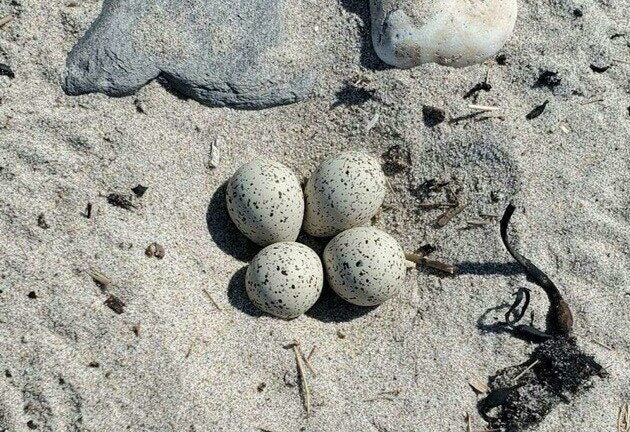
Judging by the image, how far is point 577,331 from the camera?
97.1 inches

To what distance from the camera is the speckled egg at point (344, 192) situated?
7.86 feet

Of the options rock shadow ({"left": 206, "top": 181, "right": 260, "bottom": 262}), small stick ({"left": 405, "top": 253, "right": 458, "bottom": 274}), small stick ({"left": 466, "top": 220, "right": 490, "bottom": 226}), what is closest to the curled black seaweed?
small stick ({"left": 466, "top": 220, "right": 490, "bottom": 226})

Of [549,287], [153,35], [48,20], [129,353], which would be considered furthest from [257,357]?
[48,20]

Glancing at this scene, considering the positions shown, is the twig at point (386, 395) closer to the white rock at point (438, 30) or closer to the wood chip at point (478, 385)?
the wood chip at point (478, 385)

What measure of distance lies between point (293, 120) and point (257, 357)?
928 mm

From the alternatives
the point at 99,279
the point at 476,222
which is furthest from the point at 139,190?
the point at 476,222

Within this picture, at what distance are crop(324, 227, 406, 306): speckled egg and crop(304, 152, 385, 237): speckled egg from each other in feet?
0.23

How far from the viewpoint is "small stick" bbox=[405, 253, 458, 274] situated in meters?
2.54

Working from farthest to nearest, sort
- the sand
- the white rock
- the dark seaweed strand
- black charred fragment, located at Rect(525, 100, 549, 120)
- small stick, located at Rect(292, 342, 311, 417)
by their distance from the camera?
1. black charred fragment, located at Rect(525, 100, 549, 120)
2. the white rock
3. the dark seaweed strand
4. small stick, located at Rect(292, 342, 311, 417)
5. the sand

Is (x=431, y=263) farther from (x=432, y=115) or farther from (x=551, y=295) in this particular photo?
(x=432, y=115)

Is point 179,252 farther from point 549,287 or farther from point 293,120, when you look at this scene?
point 549,287

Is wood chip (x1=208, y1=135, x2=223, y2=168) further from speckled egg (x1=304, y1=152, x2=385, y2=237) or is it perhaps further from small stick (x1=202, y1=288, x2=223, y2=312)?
small stick (x1=202, y1=288, x2=223, y2=312)

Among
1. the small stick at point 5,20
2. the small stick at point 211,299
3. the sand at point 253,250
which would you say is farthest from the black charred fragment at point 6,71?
the small stick at point 211,299

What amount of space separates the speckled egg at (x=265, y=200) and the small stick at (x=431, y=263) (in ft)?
1.52
